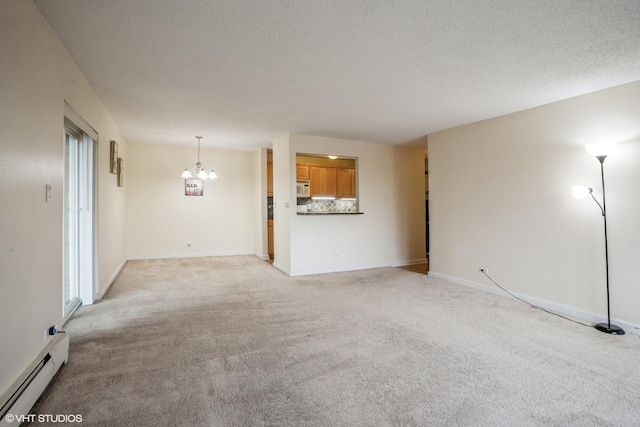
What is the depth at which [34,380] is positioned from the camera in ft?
5.64

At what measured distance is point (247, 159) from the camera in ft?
24.1

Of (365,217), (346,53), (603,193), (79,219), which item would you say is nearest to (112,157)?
(79,219)

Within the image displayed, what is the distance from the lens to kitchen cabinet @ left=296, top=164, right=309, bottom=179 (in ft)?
24.6

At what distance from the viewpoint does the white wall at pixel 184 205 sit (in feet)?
Result: 21.1

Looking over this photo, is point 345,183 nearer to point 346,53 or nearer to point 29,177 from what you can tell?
point 346,53

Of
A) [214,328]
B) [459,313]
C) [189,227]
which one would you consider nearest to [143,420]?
[214,328]

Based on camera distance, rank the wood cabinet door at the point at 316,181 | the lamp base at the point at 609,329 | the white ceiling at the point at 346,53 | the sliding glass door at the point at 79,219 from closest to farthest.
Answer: the white ceiling at the point at 346,53 → the lamp base at the point at 609,329 → the sliding glass door at the point at 79,219 → the wood cabinet door at the point at 316,181

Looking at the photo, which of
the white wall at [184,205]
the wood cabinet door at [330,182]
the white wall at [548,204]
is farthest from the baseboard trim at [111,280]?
the white wall at [548,204]

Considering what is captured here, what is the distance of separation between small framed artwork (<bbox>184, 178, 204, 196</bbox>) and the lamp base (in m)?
6.89

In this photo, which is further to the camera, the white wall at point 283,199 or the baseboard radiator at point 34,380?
the white wall at point 283,199

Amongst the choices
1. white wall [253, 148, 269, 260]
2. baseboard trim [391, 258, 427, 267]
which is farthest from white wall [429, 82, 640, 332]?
white wall [253, 148, 269, 260]

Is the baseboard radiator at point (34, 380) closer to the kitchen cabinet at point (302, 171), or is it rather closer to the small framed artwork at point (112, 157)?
the small framed artwork at point (112, 157)

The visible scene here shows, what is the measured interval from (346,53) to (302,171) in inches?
201

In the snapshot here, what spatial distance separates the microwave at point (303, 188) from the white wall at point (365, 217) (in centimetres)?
174
